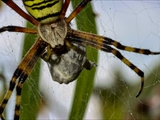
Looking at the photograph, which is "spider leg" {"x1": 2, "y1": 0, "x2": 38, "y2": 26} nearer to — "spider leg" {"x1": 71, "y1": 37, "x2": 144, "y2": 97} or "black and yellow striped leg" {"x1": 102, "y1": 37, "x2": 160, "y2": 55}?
"spider leg" {"x1": 71, "y1": 37, "x2": 144, "y2": 97}

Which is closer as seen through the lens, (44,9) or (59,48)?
(44,9)

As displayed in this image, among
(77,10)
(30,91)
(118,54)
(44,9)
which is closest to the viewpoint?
(44,9)

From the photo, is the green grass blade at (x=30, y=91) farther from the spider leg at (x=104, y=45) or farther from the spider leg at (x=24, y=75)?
the spider leg at (x=104, y=45)

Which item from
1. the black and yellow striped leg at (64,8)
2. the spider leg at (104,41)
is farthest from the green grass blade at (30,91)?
the spider leg at (104,41)

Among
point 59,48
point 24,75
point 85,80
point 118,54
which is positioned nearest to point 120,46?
point 118,54

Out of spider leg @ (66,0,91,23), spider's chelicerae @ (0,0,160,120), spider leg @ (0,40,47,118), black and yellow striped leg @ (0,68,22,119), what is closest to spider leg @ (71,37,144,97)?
spider's chelicerae @ (0,0,160,120)

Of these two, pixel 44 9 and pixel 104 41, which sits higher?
pixel 44 9

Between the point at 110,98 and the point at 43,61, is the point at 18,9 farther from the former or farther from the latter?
the point at 110,98

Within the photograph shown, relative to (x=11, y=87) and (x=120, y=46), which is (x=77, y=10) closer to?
(x=120, y=46)

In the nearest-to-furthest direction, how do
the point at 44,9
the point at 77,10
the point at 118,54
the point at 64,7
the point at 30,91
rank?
the point at 44,9
the point at 64,7
the point at 77,10
the point at 118,54
the point at 30,91
